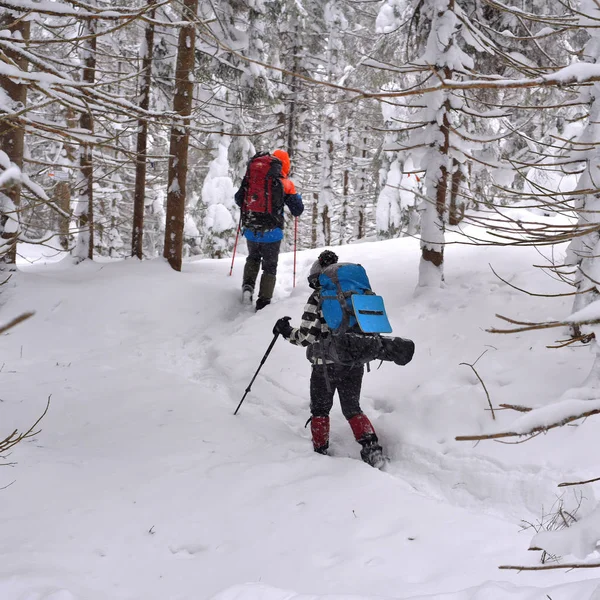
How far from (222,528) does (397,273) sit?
6337 mm

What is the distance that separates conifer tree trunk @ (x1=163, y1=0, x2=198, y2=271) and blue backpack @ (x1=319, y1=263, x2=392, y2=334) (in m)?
5.97

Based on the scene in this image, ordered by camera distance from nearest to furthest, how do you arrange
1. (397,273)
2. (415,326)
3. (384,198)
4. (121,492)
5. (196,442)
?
1. (121,492)
2. (196,442)
3. (415,326)
4. (397,273)
5. (384,198)

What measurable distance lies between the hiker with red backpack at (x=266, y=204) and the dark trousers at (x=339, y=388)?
397 cm

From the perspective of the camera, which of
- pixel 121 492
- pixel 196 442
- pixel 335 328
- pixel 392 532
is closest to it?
pixel 392 532

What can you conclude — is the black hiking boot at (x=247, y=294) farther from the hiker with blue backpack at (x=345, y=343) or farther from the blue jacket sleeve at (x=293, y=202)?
the hiker with blue backpack at (x=345, y=343)

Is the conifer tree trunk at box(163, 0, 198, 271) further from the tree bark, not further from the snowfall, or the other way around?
the tree bark

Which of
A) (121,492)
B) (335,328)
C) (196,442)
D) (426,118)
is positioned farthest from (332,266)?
(426,118)

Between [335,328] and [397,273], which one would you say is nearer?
[335,328]

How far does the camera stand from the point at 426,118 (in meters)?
7.68

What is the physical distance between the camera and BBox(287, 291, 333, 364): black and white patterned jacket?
5172mm

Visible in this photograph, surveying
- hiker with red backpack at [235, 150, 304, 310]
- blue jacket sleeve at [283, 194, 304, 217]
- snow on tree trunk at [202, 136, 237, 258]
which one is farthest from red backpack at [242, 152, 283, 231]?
snow on tree trunk at [202, 136, 237, 258]

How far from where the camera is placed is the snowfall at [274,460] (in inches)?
130

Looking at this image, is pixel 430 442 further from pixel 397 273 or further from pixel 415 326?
pixel 397 273

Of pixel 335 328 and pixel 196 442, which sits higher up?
pixel 335 328
